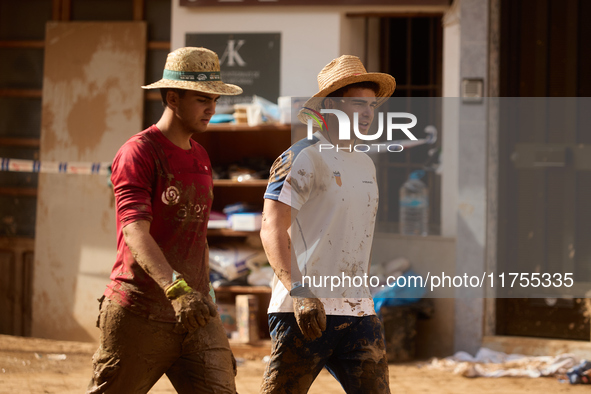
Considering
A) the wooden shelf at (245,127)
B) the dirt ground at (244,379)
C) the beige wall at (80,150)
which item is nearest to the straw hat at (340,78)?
the dirt ground at (244,379)

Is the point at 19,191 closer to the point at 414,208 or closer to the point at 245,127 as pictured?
the point at 245,127

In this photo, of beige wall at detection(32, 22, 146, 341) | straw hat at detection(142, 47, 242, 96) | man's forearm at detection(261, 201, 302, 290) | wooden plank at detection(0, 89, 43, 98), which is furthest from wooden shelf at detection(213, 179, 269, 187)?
man's forearm at detection(261, 201, 302, 290)

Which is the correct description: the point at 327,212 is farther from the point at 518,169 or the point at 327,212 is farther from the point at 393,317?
the point at 518,169

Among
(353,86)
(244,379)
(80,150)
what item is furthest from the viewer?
(80,150)

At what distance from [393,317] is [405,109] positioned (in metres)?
2.52

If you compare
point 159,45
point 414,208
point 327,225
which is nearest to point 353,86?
point 327,225

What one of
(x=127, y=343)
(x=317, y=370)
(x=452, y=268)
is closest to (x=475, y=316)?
(x=452, y=268)

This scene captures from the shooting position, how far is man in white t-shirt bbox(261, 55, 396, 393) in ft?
9.48

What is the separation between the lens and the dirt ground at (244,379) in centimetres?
586

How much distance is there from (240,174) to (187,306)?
4520 mm

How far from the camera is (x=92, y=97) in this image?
779 centimetres

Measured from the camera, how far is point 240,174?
702 cm

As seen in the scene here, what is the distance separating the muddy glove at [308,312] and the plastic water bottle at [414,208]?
4552 mm

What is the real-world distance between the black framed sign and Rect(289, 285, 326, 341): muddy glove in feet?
15.6
